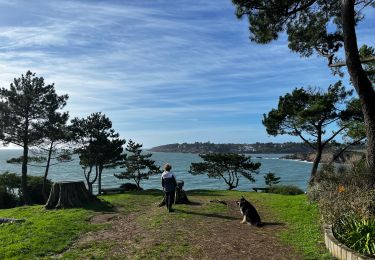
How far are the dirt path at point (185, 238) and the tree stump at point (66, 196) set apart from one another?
9.44ft

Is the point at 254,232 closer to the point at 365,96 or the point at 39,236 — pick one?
the point at 365,96

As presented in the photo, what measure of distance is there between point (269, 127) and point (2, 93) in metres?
20.8

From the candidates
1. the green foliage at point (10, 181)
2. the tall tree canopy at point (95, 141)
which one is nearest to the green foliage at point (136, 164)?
the tall tree canopy at point (95, 141)

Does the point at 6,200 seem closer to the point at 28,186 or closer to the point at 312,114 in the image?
the point at 28,186

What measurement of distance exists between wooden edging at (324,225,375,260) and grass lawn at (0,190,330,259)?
0.20m

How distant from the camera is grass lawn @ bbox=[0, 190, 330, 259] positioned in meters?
8.24

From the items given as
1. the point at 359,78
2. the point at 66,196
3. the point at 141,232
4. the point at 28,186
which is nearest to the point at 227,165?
the point at 28,186

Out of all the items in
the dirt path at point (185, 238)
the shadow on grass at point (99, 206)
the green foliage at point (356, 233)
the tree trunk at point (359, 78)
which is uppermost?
the tree trunk at point (359, 78)

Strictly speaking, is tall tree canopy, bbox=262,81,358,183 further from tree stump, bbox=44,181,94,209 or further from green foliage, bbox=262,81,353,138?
tree stump, bbox=44,181,94,209

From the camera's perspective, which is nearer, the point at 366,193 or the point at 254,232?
the point at 366,193

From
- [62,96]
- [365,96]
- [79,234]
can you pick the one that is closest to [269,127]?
[62,96]

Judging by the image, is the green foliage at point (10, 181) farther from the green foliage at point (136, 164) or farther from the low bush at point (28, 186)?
the green foliage at point (136, 164)

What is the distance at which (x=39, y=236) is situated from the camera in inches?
388

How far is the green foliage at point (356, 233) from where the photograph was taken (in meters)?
6.77
